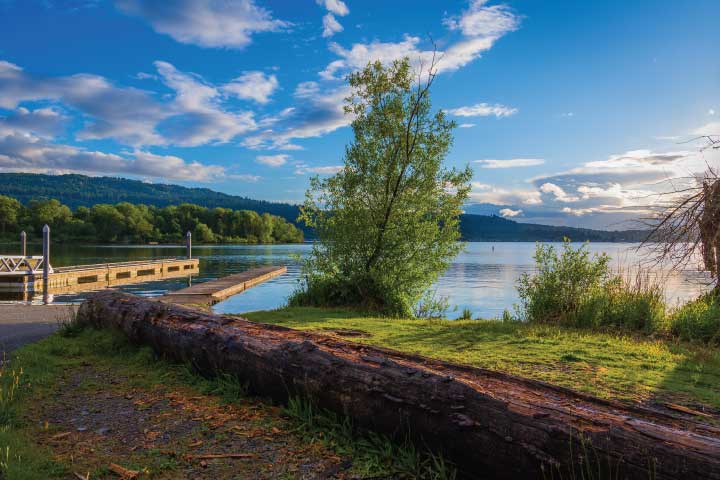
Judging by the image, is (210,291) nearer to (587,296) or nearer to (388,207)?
(388,207)

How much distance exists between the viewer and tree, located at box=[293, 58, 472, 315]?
15.2 metres

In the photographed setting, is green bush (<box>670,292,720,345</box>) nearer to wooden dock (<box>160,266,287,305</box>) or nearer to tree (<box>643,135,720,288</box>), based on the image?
tree (<box>643,135,720,288</box>)

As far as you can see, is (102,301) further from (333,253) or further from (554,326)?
(554,326)

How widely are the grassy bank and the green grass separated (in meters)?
3.05

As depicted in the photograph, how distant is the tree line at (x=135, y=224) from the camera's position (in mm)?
110312

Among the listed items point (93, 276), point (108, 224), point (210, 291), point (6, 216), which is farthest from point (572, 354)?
point (6, 216)

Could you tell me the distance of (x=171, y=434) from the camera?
4.41 m

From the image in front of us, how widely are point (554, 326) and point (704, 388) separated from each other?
5.33 meters

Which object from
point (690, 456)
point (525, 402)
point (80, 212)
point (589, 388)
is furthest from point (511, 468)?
point (80, 212)

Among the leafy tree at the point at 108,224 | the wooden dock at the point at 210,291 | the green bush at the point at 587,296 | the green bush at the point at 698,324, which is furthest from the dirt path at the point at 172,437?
the leafy tree at the point at 108,224

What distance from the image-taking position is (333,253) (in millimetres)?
15586

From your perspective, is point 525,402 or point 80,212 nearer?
point 525,402

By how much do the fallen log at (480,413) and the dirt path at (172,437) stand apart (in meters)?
0.50

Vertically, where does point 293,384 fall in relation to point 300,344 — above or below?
below
